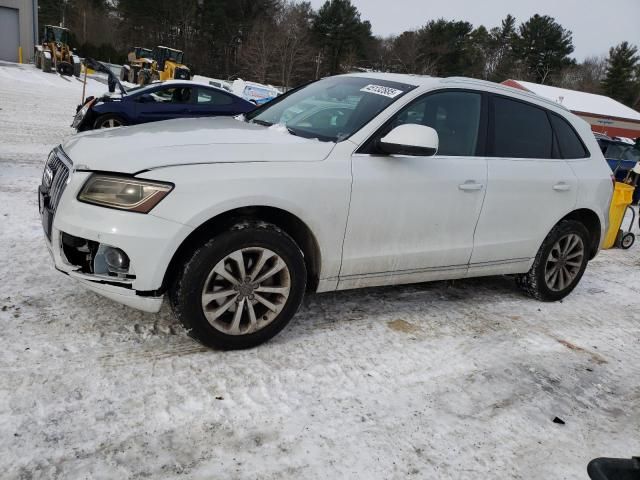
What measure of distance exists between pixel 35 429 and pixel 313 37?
5374 cm

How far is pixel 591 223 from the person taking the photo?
189 inches

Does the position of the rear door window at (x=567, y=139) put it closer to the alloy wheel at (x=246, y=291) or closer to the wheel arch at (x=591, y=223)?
the wheel arch at (x=591, y=223)

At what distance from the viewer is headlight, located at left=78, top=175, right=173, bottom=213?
271 cm

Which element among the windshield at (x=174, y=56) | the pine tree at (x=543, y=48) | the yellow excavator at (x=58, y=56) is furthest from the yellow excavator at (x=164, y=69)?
the pine tree at (x=543, y=48)

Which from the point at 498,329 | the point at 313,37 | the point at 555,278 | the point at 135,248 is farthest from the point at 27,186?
the point at 313,37

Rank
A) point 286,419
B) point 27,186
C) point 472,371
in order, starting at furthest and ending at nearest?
1. point 27,186
2. point 472,371
3. point 286,419

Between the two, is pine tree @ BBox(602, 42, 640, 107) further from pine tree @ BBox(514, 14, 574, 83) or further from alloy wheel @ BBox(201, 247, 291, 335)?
alloy wheel @ BBox(201, 247, 291, 335)

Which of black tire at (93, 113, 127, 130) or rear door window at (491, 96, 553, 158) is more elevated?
rear door window at (491, 96, 553, 158)

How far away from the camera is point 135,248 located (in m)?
2.70

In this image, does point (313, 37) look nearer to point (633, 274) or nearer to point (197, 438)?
point (633, 274)

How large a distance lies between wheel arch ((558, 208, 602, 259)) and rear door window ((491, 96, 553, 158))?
2.26 ft

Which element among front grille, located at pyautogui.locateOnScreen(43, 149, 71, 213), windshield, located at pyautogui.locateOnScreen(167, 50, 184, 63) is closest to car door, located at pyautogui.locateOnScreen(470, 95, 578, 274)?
front grille, located at pyautogui.locateOnScreen(43, 149, 71, 213)

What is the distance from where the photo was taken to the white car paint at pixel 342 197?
2758mm

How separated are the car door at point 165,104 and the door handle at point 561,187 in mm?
7721
